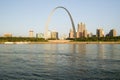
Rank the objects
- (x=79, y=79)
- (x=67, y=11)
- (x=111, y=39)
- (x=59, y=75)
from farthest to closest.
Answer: (x=111, y=39)
(x=67, y=11)
(x=59, y=75)
(x=79, y=79)

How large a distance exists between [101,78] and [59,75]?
4.02 metres

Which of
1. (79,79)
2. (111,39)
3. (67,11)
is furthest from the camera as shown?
(111,39)

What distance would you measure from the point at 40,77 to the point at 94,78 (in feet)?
15.9

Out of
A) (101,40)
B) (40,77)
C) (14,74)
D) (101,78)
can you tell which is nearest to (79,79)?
(101,78)

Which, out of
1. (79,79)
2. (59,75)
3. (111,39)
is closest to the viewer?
(79,79)

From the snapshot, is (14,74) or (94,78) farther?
(14,74)

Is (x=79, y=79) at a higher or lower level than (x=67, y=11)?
lower

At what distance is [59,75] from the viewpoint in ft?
76.0

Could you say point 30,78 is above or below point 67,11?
below

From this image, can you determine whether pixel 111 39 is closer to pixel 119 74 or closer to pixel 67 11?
pixel 67 11

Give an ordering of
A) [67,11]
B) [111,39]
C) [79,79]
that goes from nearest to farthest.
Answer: [79,79], [67,11], [111,39]

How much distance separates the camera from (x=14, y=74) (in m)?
23.7

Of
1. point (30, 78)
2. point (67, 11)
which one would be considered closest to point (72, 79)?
point (30, 78)

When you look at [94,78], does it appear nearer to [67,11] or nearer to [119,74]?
[119,74]
